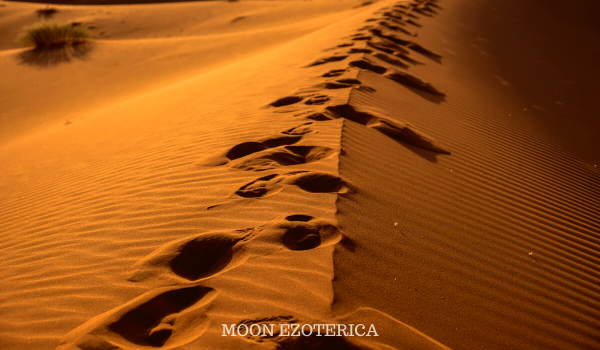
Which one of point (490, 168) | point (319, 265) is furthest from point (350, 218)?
point (490, 168)

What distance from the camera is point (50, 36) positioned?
12047 mm

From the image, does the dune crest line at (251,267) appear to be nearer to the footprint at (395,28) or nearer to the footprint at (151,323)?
the footprint at (151,323)

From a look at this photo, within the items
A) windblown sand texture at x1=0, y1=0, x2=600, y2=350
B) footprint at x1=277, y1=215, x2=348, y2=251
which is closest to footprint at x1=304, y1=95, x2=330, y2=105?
windblown sand texture at x1=0, y1=0, x2=600, y2=350

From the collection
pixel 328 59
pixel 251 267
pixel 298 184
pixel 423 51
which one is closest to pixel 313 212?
pixel 298 184

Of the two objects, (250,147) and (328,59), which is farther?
(328,59)

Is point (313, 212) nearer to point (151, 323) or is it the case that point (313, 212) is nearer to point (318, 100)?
point (151, 323)

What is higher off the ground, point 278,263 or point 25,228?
point 278,263

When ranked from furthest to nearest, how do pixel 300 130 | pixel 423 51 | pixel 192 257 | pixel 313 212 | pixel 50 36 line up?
pixel 50 36
pixel 423 51
pixel 300 130
pixel 313 212
pixel 192 257

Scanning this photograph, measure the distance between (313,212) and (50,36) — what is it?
12.5m

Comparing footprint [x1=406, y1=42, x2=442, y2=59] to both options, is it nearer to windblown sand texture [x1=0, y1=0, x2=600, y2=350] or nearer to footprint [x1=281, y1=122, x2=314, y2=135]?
windblown sand texture [x1=0, y1=0, x2=600, y2=350]

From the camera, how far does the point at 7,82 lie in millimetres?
10047

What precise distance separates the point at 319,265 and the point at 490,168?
9.50 feet

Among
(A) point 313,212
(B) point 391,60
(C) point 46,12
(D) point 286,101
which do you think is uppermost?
(C) point 46,12

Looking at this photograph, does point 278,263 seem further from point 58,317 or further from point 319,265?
point 58,317
